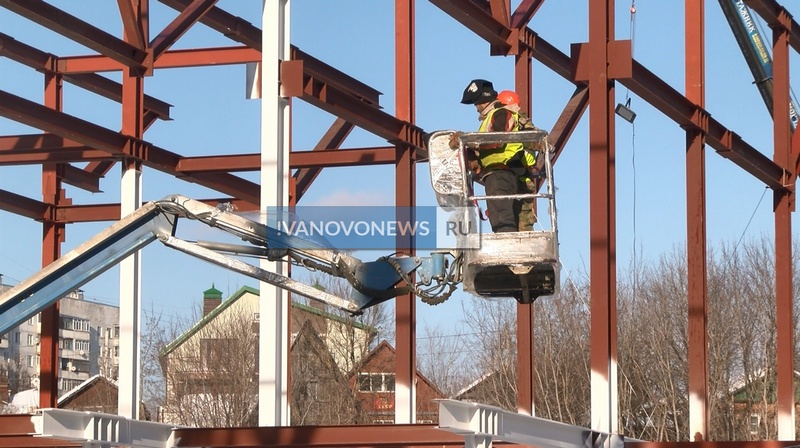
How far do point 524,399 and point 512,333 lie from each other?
3297cm

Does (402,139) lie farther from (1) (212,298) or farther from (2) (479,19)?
(1) (212,298)

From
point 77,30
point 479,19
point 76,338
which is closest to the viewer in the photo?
point 77,30

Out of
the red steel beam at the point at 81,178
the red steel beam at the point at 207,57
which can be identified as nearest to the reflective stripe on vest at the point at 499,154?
the red steel beam at the point at 207,57

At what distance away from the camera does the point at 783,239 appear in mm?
26016

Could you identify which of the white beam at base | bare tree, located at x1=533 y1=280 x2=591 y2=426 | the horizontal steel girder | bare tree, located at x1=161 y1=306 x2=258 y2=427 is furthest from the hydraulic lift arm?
bare tree, located at x1=161 y1=306 x2=258 y2=427

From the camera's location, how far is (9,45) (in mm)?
23734

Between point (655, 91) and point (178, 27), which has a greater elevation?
point (178, 27)

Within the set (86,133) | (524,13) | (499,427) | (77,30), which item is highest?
(524,13)

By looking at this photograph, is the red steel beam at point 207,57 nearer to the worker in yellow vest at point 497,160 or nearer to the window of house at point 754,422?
the worker in yellow vest at point 497,160

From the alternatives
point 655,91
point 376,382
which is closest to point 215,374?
point 376,382

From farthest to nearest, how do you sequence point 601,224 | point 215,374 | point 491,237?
point 215,374 < point 601,224 < point 491,237

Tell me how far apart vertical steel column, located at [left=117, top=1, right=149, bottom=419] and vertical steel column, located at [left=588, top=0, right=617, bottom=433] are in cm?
687

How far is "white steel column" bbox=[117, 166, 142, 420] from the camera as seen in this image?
830 inches

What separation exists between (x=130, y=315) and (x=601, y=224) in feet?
25.1
